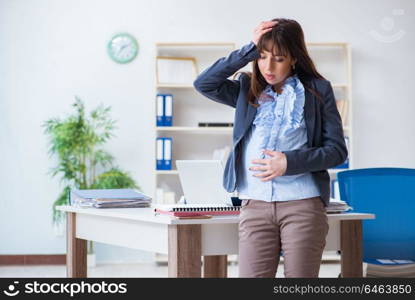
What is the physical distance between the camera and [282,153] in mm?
1722

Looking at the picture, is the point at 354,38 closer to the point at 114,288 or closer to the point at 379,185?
the point at 379,185

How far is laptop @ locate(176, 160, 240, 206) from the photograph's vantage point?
2.35m

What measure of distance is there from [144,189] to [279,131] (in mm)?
3879

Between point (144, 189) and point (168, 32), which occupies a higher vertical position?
point (168, 32)

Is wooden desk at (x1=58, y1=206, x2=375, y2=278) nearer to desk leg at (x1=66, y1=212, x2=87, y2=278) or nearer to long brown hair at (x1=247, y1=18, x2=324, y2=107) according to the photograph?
desk leg at (x1=66, y1=212, x2=87, y2=278)

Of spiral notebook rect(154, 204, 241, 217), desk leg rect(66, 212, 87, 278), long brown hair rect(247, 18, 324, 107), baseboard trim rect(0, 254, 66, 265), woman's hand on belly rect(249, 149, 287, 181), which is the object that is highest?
long brown hair rect(247, 18, 324, 107)

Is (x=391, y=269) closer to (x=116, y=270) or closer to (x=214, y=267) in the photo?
(x=214, y=267)

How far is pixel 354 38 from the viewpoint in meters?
5.62

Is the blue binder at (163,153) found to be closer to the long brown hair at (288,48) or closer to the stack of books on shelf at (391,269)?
the stack of books on shelf at (391,269)

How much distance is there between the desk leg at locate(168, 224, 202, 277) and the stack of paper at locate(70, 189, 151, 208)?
589mm

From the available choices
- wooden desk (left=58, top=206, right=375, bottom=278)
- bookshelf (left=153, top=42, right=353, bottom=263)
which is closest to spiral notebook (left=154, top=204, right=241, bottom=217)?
wooden desk (left=58, top=206, right=375, bottom=278)

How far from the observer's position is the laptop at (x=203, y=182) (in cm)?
235

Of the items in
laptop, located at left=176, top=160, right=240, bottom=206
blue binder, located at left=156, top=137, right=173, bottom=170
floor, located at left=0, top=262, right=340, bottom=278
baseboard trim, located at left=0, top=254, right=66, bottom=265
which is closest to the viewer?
laptop, located at left=176, top=160, right=240, bottom=206

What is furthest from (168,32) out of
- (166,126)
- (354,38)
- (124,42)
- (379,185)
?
(379,185)
